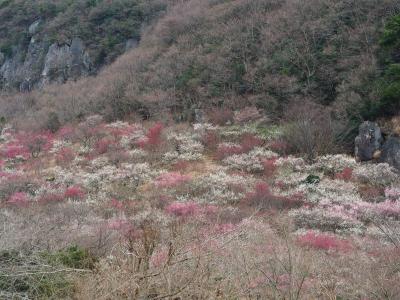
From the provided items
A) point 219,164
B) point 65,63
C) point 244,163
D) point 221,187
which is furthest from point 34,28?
point 221,187

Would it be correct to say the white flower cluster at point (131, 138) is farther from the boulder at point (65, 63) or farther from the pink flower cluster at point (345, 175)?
the boulder at point (65, 63)

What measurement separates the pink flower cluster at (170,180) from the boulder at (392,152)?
7506 millimetres

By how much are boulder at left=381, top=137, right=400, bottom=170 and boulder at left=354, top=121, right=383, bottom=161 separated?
36cm

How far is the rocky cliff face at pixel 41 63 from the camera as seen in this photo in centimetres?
4700

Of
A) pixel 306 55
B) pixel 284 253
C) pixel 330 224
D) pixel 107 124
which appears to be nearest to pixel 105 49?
pixel 107 124

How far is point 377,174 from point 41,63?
40097 mm

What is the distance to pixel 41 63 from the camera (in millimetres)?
49094

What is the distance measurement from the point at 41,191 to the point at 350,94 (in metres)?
13.9

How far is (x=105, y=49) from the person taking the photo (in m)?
46.0

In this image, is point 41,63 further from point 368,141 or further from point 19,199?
point 368,141

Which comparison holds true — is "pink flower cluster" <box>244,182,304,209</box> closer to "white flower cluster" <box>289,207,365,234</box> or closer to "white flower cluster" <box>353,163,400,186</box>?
"white flower cluster" <box>289,207,365,234</box>

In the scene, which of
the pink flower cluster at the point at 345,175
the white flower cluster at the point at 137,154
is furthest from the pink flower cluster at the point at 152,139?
the pink flower cluster at the point at 345,175

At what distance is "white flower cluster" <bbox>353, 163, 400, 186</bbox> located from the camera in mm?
16844

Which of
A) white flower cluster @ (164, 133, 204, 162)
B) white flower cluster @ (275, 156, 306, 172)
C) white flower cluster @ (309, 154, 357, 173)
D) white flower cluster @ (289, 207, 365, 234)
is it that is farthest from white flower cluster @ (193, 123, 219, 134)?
white flower cluster @ (289, 207, 365, 234)
